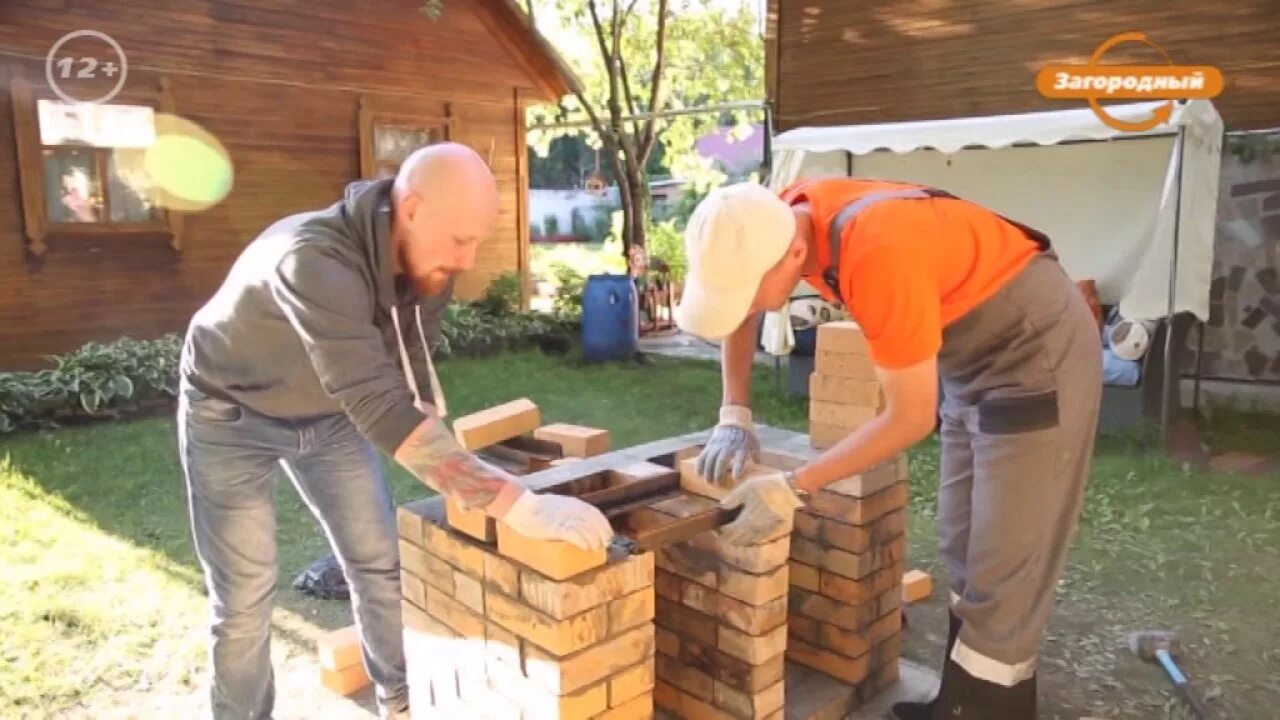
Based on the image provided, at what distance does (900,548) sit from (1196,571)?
6.82 feet

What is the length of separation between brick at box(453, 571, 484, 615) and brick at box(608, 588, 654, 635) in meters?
0.34

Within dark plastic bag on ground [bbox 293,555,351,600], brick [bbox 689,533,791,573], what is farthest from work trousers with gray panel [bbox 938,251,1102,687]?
→ dark plastic bag on ground [bbox 293,555,351,600]

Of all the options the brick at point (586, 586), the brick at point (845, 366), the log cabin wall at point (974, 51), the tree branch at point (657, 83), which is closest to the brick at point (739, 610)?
the brick at point (586, 586)

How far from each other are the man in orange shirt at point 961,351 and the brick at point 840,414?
416mm

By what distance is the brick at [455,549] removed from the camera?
7.43 feet

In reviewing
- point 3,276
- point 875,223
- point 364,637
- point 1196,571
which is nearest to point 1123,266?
point 1196,571

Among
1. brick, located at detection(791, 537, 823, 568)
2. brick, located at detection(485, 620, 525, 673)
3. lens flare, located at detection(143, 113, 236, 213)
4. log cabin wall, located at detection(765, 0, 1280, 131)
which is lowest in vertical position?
brick, located at detection(791, 537, 823, 568)

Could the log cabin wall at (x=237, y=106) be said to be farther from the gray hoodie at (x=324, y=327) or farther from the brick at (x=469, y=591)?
the brick at (x=469, y=591)

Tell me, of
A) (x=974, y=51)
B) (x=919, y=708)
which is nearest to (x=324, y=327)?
(x=919, y=708)

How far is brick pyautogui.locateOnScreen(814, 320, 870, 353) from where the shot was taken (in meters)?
3.04

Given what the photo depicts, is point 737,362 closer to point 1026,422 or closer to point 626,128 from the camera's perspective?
point 1026,422

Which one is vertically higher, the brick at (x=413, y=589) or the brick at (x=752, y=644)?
the brick at (x=413, y=589)

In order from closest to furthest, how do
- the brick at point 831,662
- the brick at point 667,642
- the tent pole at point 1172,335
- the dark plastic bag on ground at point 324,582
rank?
the brick at point 667,642
the brick at point 831,662
the dark plastic bag on ground at point 324,582
the tent pole at point 1172,335

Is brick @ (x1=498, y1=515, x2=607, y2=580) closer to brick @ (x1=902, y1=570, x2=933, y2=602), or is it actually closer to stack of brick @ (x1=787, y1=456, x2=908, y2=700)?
stack of brick @ (x1=787, y1=456, x2=908, y2=700)
